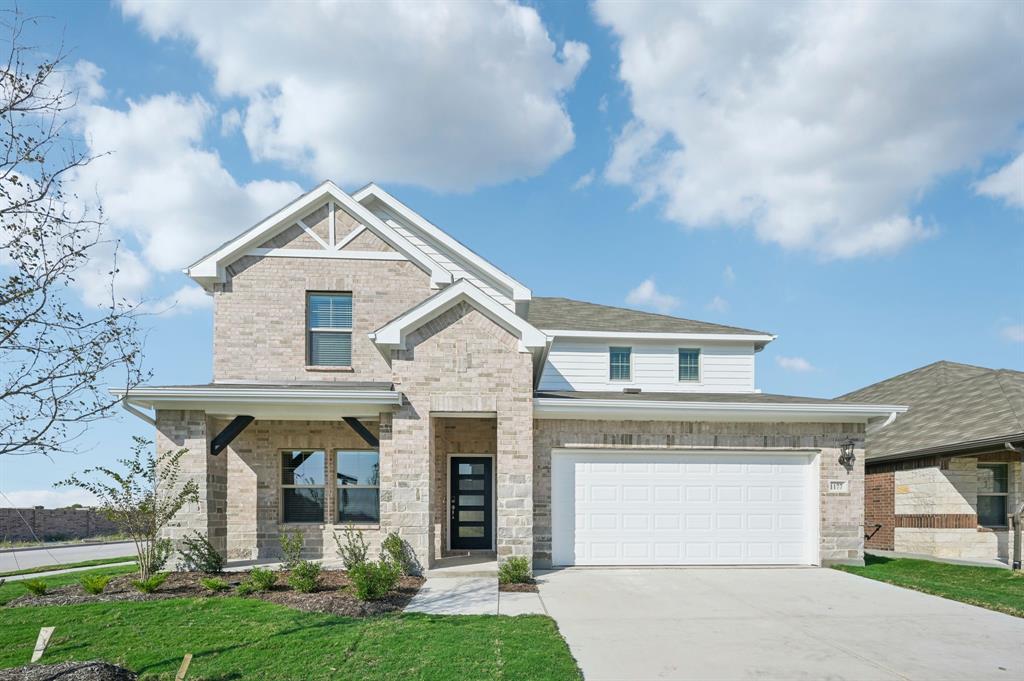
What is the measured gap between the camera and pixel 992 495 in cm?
1616

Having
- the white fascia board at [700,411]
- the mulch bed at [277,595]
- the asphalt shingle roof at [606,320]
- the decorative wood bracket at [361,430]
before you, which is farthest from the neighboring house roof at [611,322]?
the mulch bed at [277,595]

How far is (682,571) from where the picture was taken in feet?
41.9

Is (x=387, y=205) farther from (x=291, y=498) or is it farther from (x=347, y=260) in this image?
(x=291, y=498)

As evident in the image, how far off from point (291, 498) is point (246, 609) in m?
5.46

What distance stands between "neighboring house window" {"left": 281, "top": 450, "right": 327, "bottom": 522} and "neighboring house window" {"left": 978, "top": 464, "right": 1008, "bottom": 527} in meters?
15.5

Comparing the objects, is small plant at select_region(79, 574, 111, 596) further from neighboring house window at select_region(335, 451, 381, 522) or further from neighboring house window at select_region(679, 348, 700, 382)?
neighboring house window at select_region(679, 348, 700, 382)

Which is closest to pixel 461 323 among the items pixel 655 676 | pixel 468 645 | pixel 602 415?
pixel 602 415

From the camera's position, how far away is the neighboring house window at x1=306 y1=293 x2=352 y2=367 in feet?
48.4

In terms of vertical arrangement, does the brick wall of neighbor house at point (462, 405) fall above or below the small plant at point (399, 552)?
above

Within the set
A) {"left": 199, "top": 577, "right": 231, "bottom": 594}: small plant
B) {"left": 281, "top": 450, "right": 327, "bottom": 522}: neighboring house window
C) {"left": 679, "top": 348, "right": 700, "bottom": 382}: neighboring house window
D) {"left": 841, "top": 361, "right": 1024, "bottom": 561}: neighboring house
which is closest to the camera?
{"left": 199, "top": 577, "right": 231, "bottom": 594}: small plant

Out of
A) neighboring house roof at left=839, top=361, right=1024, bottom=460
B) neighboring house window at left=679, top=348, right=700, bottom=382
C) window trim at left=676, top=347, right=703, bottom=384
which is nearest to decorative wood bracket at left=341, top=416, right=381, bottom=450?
window trim at left=676, top=347, right=703, bottom=384

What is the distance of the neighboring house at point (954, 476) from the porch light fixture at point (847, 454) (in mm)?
3539

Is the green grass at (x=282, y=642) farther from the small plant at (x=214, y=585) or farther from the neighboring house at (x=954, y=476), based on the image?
the neighboring house at (x=954, y=476)

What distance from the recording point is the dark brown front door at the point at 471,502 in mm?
15188
